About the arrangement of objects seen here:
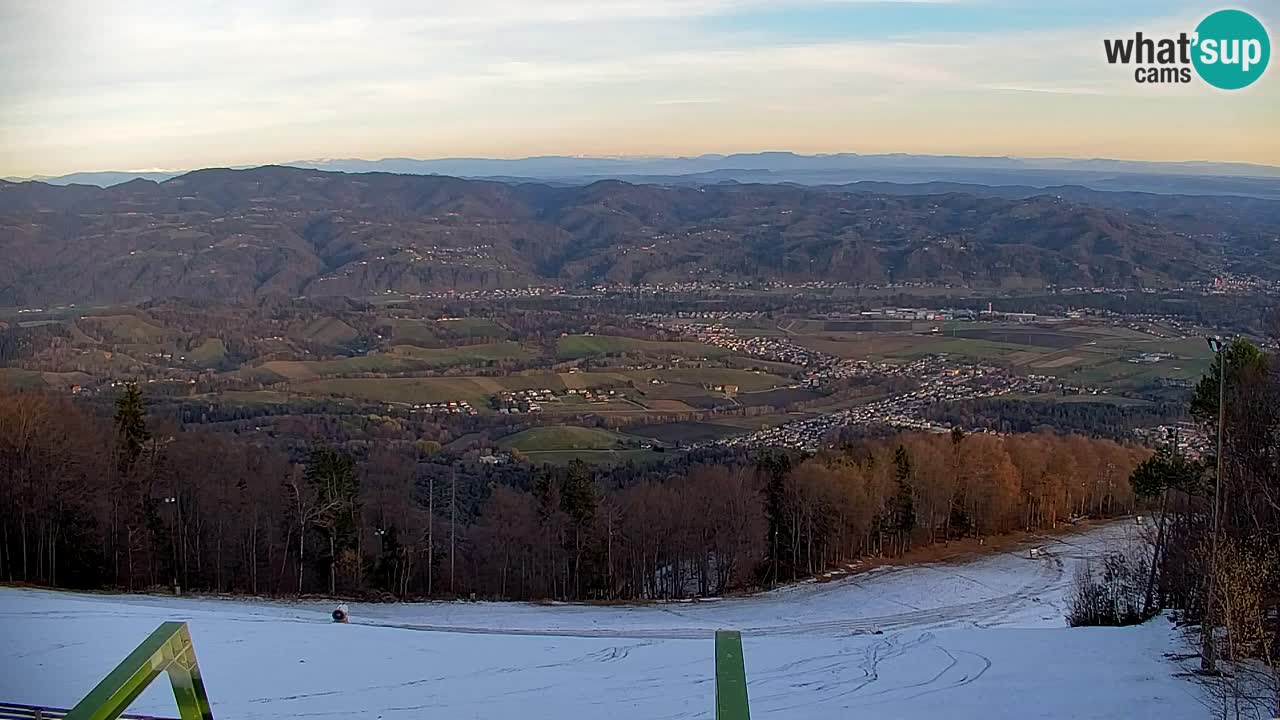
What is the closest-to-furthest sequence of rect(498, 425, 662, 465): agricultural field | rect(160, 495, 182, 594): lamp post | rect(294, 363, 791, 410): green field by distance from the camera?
rect(160, 495, 182, 594): lamp post < rect(498, 425, 662, 465): agricultural field < rect(294, 363, 791, 410): green field

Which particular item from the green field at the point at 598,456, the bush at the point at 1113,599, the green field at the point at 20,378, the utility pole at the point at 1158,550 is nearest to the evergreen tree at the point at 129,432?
the green field at the point at 20,378

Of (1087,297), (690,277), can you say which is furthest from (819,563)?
(690,277)

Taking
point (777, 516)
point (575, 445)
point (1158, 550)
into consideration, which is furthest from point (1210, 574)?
point (575, 445)

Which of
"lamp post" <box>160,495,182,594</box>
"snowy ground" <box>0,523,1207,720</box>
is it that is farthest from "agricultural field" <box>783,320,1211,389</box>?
"lamp post" <box>160,495,182,594</box>

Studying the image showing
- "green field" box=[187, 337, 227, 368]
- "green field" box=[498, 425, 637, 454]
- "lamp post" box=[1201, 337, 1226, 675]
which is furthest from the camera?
"green field" box=[187, 337, 227, 368]

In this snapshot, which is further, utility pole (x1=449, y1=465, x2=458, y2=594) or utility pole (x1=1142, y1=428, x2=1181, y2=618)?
utility pole (x1=449, y1=465, x2=458, y2=594)

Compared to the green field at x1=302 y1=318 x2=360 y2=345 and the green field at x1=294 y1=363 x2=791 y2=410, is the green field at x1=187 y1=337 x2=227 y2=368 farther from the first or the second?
the green field at x1=302 y1=318 x2=360 y2=345
